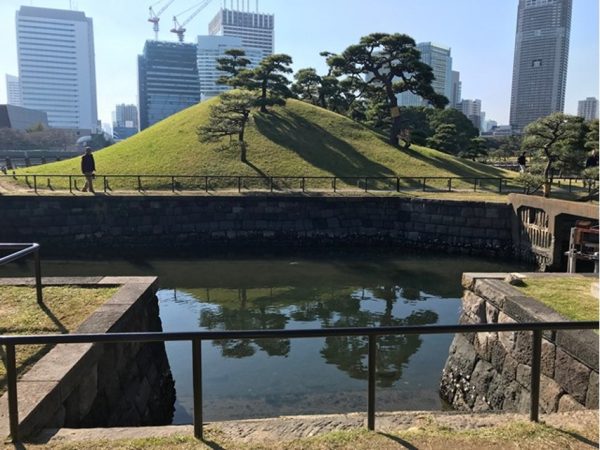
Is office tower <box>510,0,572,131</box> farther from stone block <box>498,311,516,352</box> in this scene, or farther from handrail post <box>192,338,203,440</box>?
handrail post <box>192,338,203,440</box>

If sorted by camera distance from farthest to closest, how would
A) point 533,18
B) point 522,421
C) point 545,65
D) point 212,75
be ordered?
point 212,75, point 545,65, point 533,18, point 522,421

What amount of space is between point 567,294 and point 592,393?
7.97ft

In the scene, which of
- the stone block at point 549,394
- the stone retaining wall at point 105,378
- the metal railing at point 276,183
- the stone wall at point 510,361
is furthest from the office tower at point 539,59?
the stone retaining wall at point 105,378

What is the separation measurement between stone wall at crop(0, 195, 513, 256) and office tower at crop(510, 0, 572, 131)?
266 feet

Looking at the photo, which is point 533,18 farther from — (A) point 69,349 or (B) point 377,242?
(A) point 69,349

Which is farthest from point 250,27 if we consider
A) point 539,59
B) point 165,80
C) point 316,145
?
point 316,145

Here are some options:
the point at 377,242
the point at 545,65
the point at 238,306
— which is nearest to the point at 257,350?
the point at 238,306

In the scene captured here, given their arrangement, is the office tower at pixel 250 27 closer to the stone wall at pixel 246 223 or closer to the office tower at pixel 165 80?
the office tower at pixel 165 80

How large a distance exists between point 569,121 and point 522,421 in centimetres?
1953

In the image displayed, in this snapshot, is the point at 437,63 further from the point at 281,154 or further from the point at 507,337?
the point at 507,337

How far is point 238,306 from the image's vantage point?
500 inches

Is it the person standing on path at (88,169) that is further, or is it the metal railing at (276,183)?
the metal railing at (276,183)

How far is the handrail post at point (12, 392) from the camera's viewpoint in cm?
322

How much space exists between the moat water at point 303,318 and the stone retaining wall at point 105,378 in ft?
2.55
